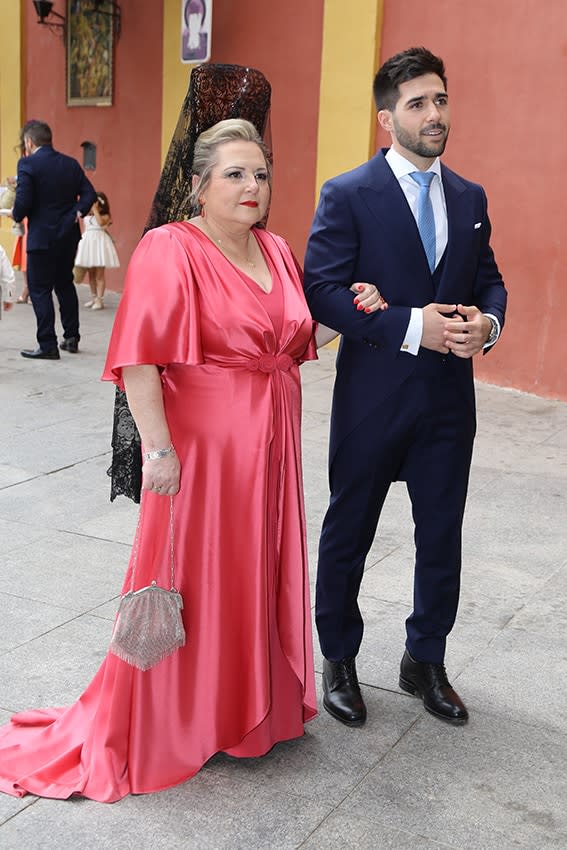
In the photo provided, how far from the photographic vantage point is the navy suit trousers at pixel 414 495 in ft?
10.7

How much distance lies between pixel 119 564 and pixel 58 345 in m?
5.19

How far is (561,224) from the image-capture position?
325 inches

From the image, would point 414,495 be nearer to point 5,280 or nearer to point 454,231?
point 454,231

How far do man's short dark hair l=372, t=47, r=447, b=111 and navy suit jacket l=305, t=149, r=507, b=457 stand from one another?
185 mm

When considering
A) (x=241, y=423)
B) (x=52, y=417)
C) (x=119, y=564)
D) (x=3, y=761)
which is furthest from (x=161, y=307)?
(x=52, y=417)

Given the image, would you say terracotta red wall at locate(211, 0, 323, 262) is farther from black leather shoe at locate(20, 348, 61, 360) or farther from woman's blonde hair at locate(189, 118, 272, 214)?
woman's blonde hair at locate(189, 118, 272, 214)

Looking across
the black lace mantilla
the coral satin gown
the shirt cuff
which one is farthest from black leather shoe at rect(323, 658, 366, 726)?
the shirt cuff

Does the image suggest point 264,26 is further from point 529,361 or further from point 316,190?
point 529,361

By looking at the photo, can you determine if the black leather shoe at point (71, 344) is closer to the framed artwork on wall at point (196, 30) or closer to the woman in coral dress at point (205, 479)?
the framed artwork on wall at point (196, 30)

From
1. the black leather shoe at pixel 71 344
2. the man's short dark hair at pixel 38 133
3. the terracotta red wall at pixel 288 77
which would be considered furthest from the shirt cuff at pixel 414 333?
the terracotta red wall at pixel 288 77

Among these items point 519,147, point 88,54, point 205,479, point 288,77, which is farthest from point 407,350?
point 88,54

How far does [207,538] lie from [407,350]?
2.68 ft

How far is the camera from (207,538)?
3.01 m

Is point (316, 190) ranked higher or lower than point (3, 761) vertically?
higher
